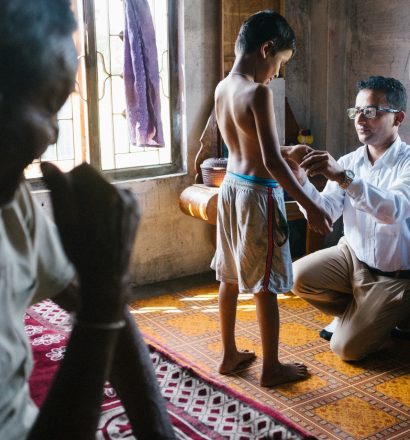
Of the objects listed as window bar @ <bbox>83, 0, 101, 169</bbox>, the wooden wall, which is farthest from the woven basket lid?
the wooden wall

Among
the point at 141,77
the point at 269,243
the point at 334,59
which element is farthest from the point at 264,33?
the point at 334,59

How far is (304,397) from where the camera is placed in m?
3.13

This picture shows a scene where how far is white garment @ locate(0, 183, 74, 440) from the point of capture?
100cm

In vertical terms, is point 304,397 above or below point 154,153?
below

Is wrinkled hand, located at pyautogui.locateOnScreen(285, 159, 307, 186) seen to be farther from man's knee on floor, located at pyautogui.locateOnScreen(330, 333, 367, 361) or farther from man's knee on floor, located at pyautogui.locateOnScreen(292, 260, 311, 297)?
man's knee on floor, located at pyautogui.locateOnScreen(330, 333, 367, 361)

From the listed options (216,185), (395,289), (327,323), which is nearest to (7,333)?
(395,289)

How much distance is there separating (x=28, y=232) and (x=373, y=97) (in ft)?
9.50

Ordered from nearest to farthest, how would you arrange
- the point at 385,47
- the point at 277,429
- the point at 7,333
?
the point at 7,333
the point at 277,429
the point at 385,47

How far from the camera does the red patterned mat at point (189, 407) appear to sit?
2.59 meters

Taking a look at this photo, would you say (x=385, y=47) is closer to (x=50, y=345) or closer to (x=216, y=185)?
(x=216, y=185)

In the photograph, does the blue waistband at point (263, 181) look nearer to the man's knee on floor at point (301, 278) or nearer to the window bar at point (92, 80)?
the man's knee on floor at point (301, 278)

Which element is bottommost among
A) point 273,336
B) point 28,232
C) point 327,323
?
point 327,323

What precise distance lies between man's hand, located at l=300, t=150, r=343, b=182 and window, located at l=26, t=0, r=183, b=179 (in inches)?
71.4

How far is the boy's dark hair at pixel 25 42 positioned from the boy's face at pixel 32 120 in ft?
0.04
